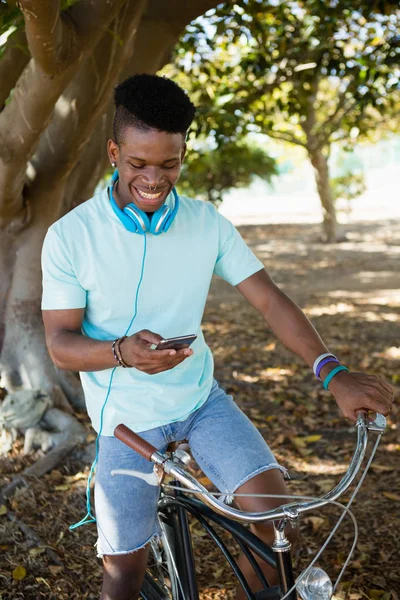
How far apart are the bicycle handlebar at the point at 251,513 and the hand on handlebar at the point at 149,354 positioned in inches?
8.0

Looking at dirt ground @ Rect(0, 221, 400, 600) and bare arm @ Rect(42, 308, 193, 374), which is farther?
dirt ground @ Rect(0, 221, 400, 600)

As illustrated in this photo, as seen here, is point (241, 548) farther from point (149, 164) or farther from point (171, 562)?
point (149, 164)

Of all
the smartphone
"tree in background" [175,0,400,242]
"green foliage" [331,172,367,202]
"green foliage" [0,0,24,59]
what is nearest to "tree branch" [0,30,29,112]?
"green foliage" [0,0,24,59]

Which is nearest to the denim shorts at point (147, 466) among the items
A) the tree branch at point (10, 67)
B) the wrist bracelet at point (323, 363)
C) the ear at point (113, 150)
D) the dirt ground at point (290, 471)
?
the wrist bracelet at point (323, 363)

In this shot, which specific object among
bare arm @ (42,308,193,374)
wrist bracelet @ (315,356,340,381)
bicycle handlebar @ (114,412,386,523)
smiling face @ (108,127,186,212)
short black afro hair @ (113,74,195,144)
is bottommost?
wrist bracelet @ (315,356,340,381)

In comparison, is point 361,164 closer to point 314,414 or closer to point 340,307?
point 340,307

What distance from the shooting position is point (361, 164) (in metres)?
47.5

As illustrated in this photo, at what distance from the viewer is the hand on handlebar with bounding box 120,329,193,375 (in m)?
1.99

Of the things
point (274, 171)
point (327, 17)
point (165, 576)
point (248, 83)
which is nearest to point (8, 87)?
point (165, 576)

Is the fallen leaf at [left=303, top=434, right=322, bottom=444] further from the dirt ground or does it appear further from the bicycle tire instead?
the bicycle tire

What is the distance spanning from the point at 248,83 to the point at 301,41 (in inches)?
31.7

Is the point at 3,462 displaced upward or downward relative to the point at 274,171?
upward

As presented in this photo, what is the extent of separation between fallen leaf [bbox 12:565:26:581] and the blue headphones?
2.31 metres

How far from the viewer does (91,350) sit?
2.27m
